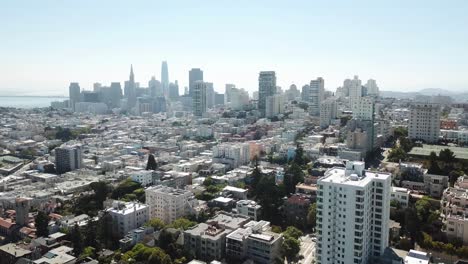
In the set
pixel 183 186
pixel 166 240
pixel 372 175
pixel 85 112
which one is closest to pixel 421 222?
pixel 372 175

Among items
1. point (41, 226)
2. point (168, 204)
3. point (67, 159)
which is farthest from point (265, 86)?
point (41, 226)

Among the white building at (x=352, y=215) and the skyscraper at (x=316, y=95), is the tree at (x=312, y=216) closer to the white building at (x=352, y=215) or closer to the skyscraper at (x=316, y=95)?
the white building at (x=352, y=215)

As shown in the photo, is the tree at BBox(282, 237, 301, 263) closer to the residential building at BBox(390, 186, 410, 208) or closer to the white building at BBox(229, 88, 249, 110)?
the residential building at BBox(390, 186, 410, 208)

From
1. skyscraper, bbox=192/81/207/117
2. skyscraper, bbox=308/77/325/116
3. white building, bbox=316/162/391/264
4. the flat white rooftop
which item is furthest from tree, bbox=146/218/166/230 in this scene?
skyscraper, bbox=192/81/207/117

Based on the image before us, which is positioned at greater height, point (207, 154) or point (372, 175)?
point (372, 175)

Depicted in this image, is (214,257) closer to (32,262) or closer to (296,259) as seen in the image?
(296,259)

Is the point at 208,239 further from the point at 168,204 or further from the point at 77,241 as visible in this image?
the point at 77,241
